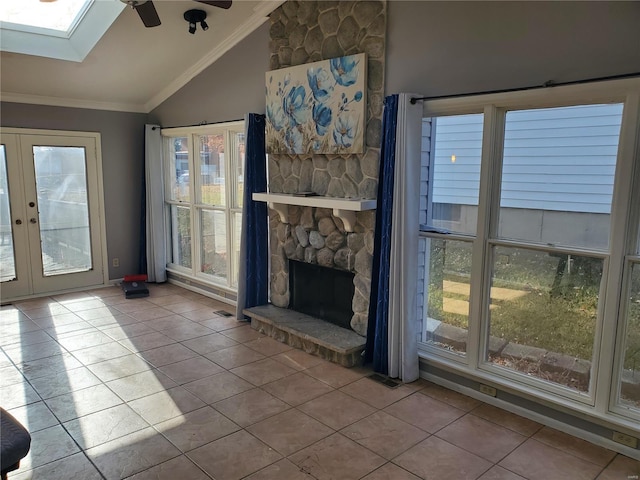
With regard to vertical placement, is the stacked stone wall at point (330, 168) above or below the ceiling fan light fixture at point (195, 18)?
below

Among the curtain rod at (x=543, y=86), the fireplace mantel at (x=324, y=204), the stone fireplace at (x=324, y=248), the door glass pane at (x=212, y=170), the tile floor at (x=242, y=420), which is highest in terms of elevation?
the curtain rod at (x=543, y=86)

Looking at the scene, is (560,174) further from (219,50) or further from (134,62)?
(134,62)

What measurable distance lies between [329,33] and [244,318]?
2863 mm

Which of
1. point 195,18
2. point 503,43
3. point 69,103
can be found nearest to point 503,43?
point 503,43

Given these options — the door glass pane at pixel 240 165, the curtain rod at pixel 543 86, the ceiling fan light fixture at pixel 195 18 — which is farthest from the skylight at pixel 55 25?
the curtain rod at pixel 543 86

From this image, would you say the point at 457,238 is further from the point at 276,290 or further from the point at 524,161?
the point at 276,290

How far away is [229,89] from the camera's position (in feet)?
16.6

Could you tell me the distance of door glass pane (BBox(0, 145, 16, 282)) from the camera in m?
5.37

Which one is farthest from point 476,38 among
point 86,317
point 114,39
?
point 86,317

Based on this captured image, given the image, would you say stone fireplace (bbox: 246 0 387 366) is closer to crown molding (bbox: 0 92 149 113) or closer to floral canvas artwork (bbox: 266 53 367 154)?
floral canvas artwork (bbox: 266 53 367 154)

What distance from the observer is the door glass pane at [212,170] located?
5.45 metres

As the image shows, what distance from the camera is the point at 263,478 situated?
2.45 metres

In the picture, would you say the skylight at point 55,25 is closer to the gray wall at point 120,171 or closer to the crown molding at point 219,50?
the crown molding at point 219,50

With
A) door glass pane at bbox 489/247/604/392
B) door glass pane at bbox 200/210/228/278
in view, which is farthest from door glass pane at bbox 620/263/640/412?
door glass pane at bbox 200/210/228/278
